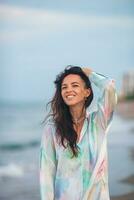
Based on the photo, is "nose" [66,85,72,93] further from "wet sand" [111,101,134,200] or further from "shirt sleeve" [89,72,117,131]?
"wet sand" [111,101,134,200]

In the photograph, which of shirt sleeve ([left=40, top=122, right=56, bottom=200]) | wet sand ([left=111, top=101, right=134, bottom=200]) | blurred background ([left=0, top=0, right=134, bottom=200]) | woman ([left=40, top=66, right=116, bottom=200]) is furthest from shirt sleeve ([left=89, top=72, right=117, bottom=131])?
wet sand ([left=111, top=101, right=134, bottom=200])

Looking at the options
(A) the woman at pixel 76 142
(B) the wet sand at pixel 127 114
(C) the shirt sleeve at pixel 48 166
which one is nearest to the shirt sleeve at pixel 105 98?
(A) the woman at pixel 76 142

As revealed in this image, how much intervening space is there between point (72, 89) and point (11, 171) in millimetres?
1033

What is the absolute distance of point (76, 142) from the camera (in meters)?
1.59

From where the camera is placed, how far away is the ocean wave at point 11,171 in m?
2.49


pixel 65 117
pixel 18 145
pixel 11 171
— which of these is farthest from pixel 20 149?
pixel 65 117

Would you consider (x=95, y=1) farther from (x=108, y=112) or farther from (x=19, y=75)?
(x=108, y=112)

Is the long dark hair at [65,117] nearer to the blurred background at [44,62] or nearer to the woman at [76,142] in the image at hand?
the woman at [76,142]

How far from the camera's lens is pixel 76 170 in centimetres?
155

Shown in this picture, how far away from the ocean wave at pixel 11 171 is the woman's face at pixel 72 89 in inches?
39.0

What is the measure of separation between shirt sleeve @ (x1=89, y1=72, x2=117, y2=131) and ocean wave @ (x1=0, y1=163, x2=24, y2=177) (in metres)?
0.99

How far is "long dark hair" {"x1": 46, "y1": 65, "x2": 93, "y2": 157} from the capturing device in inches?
62.6

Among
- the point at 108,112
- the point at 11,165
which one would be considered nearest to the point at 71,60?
the point at 11,165

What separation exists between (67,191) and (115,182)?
111 centimetres
